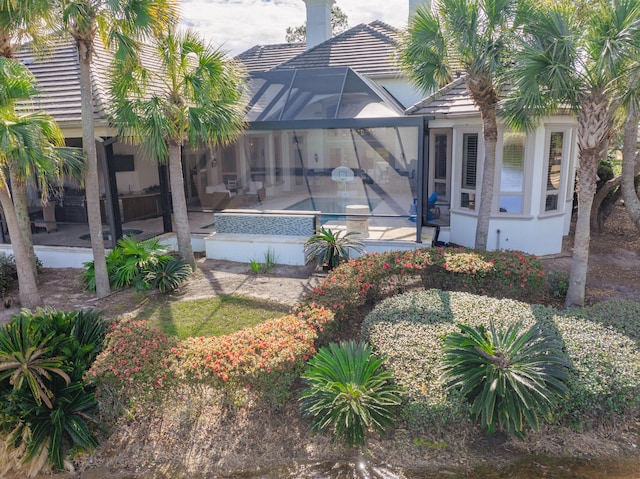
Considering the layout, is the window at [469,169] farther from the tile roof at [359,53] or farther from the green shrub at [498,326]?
the green shrub at [498,326]

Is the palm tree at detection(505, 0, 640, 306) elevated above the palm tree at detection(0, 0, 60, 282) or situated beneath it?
situated beneath

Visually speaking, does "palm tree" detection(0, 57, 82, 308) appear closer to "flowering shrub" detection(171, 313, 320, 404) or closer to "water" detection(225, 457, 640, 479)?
"flowering shrub" detection(171, 313, 320, 404)

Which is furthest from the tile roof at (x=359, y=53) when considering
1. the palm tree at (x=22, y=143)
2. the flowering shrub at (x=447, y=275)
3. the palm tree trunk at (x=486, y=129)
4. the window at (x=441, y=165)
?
the palm tree at (x=22, y=143)

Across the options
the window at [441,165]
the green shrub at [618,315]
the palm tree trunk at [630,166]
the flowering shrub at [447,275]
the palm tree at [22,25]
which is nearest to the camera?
the green shrub at [618,315]

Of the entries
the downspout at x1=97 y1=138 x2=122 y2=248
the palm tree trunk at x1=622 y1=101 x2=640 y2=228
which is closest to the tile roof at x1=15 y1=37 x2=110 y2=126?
the downspout at x1=97 y1=138 x2=122 y2=248

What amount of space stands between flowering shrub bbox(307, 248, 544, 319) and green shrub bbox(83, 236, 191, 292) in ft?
12.1

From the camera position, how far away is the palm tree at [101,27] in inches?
323

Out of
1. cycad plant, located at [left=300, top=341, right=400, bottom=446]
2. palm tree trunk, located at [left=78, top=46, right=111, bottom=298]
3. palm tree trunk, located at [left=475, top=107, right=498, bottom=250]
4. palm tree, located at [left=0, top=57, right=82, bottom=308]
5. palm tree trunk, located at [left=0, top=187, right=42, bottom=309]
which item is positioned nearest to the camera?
cycad plant, located at [left=300, top=341, right=400, bottom=446]

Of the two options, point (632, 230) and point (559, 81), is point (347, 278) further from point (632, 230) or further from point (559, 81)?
point (632, 230)

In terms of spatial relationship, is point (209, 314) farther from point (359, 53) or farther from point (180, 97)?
point (359, 53)

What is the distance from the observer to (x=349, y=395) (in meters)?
5.37

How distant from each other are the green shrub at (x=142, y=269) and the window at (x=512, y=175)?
307 inches

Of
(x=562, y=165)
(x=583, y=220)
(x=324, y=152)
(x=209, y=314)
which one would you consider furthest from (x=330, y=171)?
(x=583, y=220)

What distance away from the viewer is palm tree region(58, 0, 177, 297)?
821 centimetres
